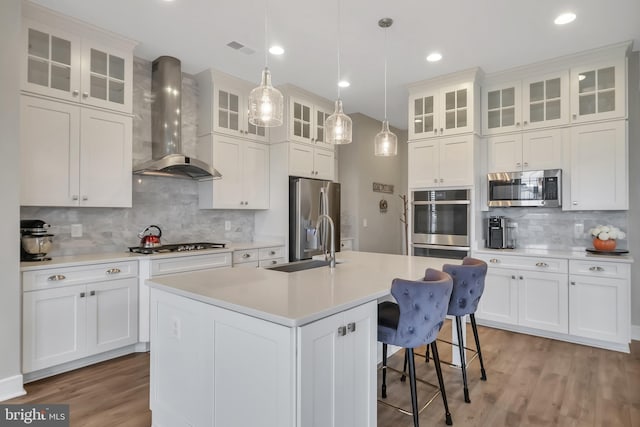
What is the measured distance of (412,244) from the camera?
14.5 feet

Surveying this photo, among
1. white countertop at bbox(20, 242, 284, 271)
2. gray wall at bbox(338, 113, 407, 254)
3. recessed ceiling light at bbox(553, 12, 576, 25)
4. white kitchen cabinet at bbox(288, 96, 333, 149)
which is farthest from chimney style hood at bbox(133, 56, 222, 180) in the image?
recessed ceiling light at bbox(553, 12, 576, 25)

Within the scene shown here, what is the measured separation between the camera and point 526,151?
393 cm

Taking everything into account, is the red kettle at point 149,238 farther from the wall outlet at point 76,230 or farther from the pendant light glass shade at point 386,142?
the pendant light glass shade at point 386,142

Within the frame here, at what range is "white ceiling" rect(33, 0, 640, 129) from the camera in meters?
2.75

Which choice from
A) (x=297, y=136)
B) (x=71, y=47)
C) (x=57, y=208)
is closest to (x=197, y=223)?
(x=57, y=208)

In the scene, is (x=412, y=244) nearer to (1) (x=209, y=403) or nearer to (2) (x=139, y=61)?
(1) (x=209, y=403)

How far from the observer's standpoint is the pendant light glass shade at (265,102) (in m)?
2.07

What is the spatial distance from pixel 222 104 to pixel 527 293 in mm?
3918

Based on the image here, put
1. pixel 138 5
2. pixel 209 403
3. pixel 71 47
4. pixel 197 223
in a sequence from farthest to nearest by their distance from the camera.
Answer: pixel 197 223 < pixel 71 47 < pixel 138 5 < pixel 209 403

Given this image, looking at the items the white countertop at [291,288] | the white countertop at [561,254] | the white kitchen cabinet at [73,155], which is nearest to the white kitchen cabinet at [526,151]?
the white countertop at [561,254]

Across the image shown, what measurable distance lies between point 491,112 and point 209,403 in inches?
164

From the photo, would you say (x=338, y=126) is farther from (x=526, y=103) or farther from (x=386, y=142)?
(x=526, y=103)

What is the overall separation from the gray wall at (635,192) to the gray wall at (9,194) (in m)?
5.31

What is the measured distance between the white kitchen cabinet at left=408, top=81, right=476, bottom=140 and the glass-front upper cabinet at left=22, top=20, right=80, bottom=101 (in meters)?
3.56
